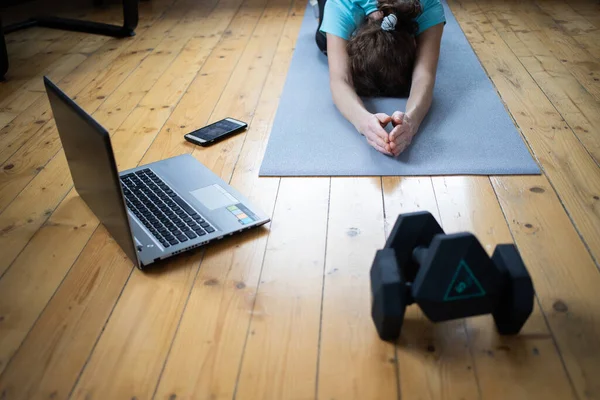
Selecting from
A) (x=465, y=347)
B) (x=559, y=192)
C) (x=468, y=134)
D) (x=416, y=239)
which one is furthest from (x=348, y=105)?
(x=465, y=347)

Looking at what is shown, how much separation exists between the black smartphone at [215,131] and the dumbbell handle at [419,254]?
0.90m

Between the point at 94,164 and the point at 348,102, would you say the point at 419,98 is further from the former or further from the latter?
the point at 94,164

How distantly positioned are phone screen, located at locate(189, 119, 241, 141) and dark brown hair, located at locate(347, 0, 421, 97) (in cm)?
45

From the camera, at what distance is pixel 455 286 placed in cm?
106

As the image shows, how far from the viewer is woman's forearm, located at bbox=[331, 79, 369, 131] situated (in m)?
1.86

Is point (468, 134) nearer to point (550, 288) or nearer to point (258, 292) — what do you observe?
point (550, 288)

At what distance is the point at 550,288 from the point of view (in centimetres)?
125

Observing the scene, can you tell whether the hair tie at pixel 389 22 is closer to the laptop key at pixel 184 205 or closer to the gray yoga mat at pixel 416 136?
the gray yoga mat at pixel 416 136

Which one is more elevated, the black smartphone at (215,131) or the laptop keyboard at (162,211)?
the laptop keyboard at (162,211)

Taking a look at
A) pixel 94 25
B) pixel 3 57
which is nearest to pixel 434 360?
pixel 3 57

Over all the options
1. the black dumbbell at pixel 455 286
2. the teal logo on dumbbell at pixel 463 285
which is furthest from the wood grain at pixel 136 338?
the teal logo on dumbbell at pixel 463 285

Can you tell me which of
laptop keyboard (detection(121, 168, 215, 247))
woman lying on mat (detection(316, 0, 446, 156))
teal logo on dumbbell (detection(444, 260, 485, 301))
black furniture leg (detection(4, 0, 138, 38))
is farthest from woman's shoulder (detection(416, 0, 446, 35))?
black furniture leg (detection(4, 0, 138, 38))

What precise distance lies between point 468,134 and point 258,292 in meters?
0.91

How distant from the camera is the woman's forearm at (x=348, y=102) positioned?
1.86 m
